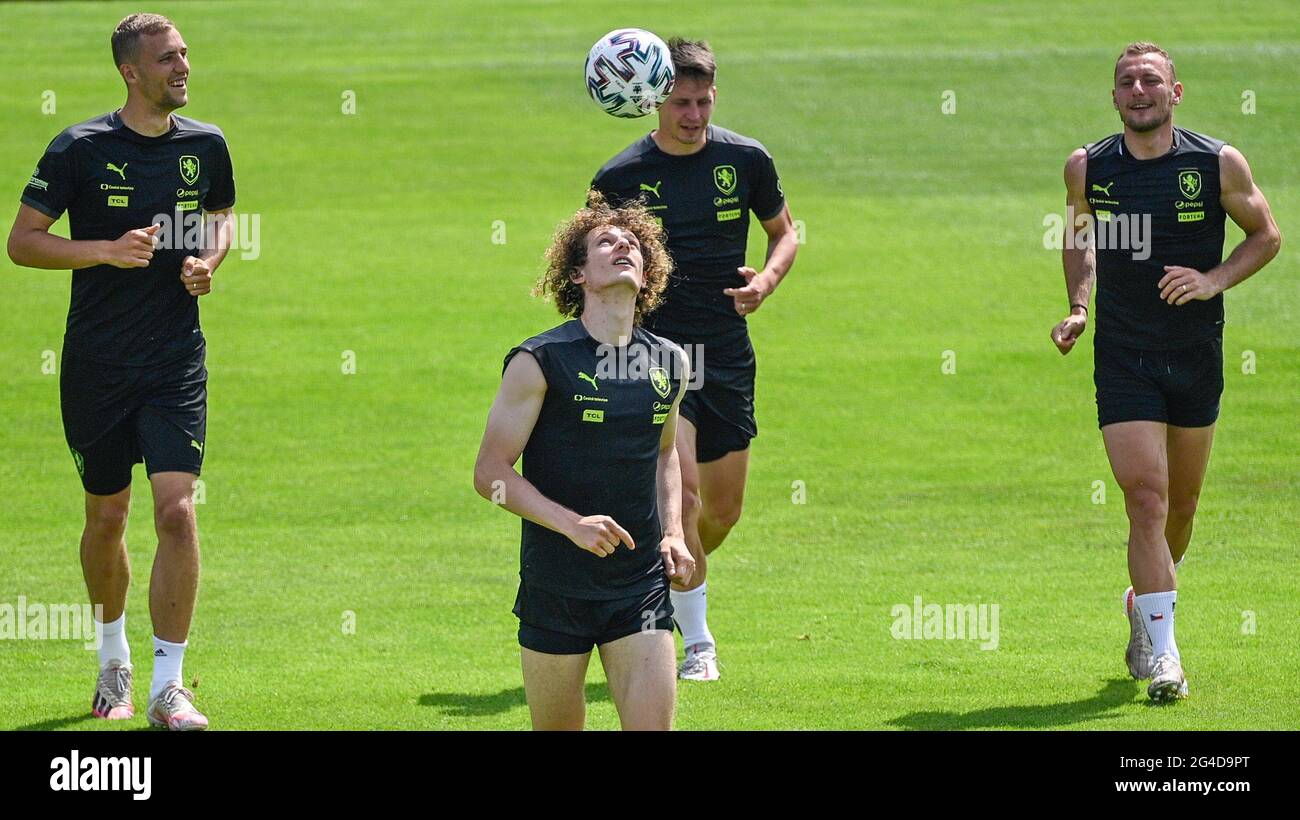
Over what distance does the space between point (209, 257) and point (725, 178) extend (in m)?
2.78

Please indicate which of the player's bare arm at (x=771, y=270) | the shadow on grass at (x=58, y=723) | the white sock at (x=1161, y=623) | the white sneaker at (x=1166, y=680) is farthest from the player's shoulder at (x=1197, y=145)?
the shadow on grass at (x=58, y=723)

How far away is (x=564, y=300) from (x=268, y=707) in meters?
3.05

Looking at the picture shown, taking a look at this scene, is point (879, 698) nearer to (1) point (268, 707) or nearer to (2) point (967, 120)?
(1) point (268, 707)

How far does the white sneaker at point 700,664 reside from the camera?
30.5ft

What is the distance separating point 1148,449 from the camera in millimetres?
8711

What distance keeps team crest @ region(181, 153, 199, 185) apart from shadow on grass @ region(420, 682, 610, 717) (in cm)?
283

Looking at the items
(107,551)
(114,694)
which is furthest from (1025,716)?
(107,551)

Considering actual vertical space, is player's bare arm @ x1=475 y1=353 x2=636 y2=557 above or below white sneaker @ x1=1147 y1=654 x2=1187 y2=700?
above

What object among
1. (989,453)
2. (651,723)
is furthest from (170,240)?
(989,453)

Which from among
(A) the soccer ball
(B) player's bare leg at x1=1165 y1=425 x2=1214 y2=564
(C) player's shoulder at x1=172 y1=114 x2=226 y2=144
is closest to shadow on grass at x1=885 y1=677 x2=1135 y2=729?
(B) player's bare leg at x1=1165 y1=425 x2=1214 y2=564

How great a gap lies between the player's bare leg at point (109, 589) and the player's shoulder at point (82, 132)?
1.67 metres

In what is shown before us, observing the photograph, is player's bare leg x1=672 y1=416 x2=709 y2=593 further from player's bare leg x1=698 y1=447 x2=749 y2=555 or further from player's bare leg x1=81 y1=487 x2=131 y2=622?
player's bare leg x1=81 y1=487 x2=131 y2=622

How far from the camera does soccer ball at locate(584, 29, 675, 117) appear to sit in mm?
9406

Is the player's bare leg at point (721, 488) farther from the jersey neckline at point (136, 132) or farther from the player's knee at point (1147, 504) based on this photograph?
the jersey neckline at point (136, 132)
